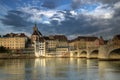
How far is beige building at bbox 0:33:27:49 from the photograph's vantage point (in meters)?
129

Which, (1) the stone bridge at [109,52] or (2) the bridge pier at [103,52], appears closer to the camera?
(1) the stone bridge at [109,52]

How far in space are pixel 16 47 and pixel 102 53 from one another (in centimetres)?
7278

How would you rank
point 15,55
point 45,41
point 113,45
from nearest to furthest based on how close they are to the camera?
point 113,45, point 15,55, point 45,41

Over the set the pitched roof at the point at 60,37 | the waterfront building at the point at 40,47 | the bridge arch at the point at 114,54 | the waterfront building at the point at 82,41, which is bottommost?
the bridge arch at the point at 114,54

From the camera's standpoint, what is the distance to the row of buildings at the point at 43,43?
118938 mm

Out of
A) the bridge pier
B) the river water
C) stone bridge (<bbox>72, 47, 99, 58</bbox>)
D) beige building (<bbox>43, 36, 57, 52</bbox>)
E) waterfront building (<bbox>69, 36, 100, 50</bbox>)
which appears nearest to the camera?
the river water

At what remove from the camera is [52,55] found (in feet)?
382

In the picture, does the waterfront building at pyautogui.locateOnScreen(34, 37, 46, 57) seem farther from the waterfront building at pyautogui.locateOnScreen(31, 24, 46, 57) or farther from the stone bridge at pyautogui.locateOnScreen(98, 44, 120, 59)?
the stone bridge at pyautogui.locateOnScreen(98, 44, 120, 59)

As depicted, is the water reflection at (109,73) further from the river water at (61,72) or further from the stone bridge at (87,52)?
the stone bridge at (87,52)

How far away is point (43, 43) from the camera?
403 feet

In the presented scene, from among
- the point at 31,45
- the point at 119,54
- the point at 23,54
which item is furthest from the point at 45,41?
the point at 119,54

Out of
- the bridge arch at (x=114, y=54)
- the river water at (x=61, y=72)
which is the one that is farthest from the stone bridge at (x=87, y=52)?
the river water at (x=61, y=72)

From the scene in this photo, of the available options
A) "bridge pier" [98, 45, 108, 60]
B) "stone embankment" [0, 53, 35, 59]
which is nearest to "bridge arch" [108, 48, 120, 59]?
"bridge pier" [98, 45, 108, 60]

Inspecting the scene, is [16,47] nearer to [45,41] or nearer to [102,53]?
[45,41]
